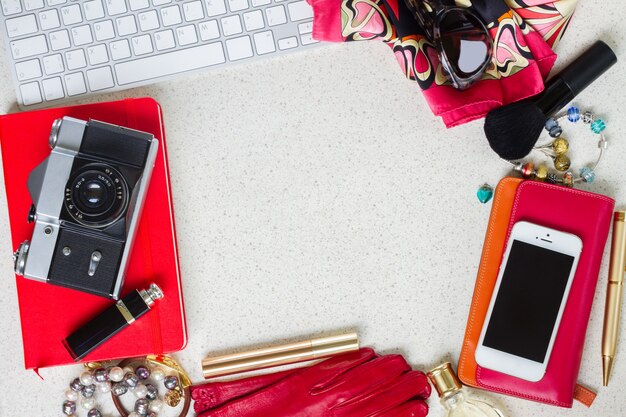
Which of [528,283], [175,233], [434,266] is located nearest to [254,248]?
[175,233]

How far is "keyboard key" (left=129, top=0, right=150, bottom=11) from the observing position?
31.6 inches

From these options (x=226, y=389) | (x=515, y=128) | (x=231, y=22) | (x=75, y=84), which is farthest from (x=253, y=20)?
(x=226, y=389)

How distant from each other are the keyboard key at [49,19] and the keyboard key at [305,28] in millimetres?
304

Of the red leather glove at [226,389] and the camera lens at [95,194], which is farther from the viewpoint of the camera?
the red leather glove at [226,389]

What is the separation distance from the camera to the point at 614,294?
0.83m

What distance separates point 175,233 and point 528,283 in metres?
0.46

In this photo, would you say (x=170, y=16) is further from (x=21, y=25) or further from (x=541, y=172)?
(x=541, y=172)

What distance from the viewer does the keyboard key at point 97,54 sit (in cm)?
81

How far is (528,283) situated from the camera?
83 centimetres

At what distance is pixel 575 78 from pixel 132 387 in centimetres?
70

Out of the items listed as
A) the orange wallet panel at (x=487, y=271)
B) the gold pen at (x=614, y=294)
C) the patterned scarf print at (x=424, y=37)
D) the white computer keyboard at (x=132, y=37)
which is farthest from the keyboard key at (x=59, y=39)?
the gold pen at (x=614, y=294)

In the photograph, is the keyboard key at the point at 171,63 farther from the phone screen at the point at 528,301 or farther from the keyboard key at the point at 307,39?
the phone screen at the point at 528,301

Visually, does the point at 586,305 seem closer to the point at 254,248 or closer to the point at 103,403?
the point at 254,248

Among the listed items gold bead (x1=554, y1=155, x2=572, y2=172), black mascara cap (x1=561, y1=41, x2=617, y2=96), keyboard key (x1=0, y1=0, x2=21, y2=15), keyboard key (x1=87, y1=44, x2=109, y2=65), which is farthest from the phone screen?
keyboard key (x1=0, y1=0, x2=21, y2=15)
